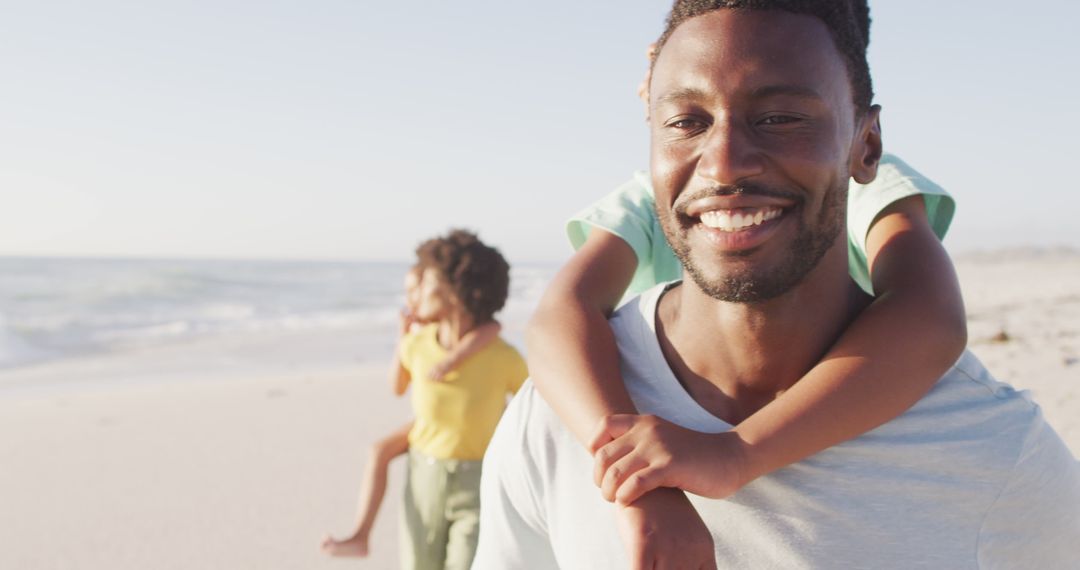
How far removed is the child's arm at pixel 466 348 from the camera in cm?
460

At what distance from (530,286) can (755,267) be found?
35.5m

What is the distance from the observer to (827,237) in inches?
61.6

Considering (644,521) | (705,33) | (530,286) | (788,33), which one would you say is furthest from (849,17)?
(530,286)

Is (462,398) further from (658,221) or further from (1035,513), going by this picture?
(1035,513)

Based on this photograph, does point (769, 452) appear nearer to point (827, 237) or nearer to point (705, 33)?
point (827, 237)

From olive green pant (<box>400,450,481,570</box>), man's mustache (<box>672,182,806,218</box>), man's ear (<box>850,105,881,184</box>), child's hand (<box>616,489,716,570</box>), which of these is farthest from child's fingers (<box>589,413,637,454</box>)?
olive green pant (<box>400,450,481,570</box>)

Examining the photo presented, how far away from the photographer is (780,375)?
1.64 meters

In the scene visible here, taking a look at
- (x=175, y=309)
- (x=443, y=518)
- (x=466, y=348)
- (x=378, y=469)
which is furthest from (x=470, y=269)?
(x=175, y=309)

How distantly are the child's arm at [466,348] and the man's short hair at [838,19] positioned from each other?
10.1 feet

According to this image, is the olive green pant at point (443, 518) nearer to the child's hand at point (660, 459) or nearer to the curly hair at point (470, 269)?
the curly hair at point (470, 269)

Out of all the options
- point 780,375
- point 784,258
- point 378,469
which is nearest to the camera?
point 784,258

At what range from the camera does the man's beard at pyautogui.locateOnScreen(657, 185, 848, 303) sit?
1.53m

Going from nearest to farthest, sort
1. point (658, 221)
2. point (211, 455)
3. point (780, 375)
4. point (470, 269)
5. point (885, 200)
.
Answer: point (780, 375), point (885, 200), point (658, 221), point (470, 269), point (211, 455)

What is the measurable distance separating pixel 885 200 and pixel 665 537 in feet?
3.41
